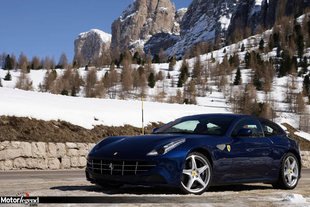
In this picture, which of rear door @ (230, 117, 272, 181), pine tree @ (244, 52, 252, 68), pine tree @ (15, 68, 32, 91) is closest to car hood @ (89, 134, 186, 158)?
rear door @ (230, 117, 272, 181)

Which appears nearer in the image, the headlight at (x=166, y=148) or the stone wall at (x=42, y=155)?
the headlight at (x=166, y=148)

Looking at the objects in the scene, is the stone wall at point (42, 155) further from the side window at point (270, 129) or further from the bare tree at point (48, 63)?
the bare tree at point (48, 63)

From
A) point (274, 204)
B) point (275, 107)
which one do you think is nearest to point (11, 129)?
point (274, 204)

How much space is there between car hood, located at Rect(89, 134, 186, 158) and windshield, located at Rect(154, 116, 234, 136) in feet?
1.80

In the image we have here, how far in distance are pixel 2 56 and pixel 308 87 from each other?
354 ft

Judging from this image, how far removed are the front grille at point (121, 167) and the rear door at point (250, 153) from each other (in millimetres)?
1415

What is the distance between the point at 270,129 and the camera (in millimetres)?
8336

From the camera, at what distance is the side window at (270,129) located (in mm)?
8195

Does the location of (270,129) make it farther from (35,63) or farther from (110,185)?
(35,63)

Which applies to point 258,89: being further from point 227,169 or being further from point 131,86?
point 227,169

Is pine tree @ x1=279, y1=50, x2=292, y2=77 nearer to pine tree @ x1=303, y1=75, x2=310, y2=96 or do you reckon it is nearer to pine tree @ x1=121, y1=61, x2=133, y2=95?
pine tree @ x1=303, y1=75, x2=310, y2=96

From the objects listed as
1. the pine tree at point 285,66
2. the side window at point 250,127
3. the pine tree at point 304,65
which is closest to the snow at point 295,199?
the side window at point 250,127

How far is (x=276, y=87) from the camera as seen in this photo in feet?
428

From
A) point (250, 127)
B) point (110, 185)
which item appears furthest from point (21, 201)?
point (250, 127)
